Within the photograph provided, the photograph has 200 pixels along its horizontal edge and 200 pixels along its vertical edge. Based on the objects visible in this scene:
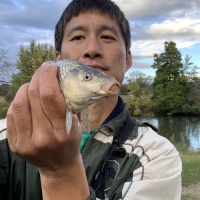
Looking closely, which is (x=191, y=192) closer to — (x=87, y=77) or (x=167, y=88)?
(x=87, y=77)

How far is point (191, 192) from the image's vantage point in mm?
6914

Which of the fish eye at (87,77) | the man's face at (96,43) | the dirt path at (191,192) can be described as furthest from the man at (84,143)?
the dirt path at (191,192)

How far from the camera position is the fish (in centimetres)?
145

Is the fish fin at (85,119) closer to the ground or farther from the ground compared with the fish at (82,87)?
closer to the ground

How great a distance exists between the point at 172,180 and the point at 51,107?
1165mm

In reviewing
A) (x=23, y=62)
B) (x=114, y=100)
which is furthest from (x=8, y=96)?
(x=114, y=100)

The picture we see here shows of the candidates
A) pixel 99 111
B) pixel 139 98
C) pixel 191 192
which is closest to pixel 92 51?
pixel 99 111

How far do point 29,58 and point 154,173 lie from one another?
98.1 ft

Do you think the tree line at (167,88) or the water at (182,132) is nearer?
the water at (182,132)

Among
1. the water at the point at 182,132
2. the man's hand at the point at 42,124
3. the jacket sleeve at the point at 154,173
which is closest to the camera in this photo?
the man's hand at the point at 42,124

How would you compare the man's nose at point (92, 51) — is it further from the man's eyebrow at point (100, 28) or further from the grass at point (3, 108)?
the grass at point (3, 108)

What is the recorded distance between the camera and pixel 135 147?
7.41ft

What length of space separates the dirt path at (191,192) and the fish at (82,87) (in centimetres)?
607

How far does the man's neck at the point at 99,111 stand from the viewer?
108 inches
